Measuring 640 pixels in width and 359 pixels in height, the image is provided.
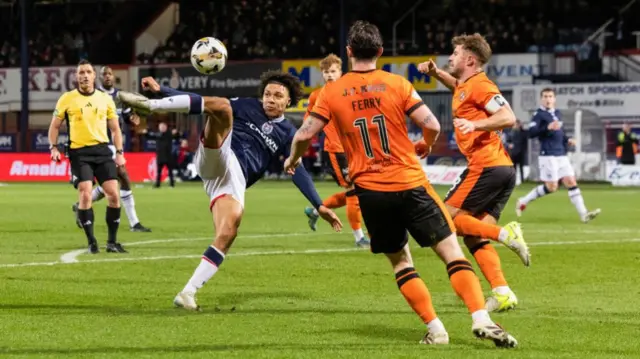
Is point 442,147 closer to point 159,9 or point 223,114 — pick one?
point 159,9

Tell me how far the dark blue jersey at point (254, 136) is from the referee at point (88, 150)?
17.0ft

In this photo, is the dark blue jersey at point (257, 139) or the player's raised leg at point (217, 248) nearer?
the player's raised leg at point (217, 248)

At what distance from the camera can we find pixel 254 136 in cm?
1149

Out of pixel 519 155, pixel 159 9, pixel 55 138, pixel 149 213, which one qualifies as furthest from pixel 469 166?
pixel 159 9

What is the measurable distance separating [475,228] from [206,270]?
2.38m

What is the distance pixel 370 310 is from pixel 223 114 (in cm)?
212

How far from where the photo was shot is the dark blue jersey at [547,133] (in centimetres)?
2255

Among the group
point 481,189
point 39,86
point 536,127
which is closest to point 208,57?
point 481,189

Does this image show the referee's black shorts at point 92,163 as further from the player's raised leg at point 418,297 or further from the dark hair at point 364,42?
the dark hair at point 364,42

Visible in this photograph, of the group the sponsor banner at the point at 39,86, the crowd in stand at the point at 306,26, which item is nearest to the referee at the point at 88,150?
the crowd in stand at the point at 306,26

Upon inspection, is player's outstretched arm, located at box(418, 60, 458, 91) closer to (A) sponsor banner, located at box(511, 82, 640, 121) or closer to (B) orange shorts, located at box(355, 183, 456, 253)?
(B) orange shorts, located at box(355, 183, 456, 253)

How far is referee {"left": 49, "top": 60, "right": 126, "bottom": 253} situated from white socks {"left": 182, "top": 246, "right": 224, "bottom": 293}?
19.0 ft

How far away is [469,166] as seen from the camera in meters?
11.4

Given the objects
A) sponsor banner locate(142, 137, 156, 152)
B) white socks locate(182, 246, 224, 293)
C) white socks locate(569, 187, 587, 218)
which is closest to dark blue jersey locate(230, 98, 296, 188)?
white socks locate(182, 246, 224, 293)
